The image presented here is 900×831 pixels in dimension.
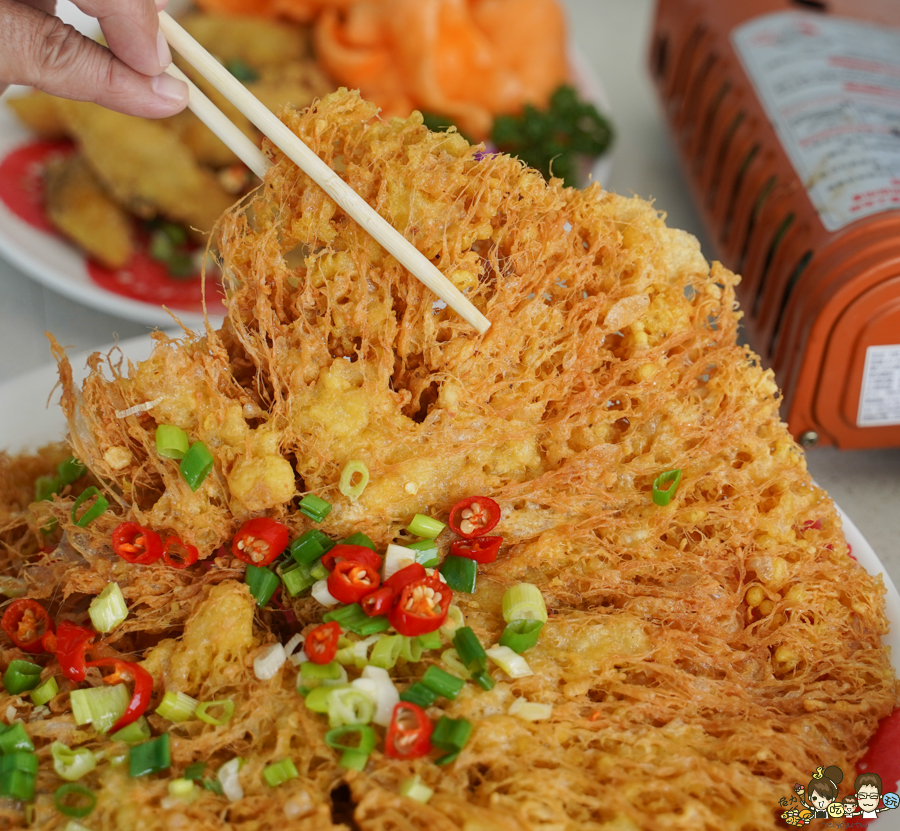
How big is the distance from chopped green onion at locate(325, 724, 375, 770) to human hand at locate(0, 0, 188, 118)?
1001 mm

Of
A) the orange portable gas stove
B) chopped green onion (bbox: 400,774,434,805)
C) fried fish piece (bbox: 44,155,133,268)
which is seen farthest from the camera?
fried fish piece (bbox: 44,155,133,268)

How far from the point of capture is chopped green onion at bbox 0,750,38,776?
3.78 ft

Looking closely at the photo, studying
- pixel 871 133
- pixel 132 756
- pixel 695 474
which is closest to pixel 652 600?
pixel 695 474

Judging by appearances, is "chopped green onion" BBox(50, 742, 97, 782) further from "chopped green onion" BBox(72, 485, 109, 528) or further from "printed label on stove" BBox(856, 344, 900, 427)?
"printed label on stove" BBox(856, 344, 900, 427)

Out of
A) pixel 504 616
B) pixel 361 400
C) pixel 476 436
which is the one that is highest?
pixel 361 400

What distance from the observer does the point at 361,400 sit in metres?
1.35

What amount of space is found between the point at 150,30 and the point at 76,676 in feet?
3.23

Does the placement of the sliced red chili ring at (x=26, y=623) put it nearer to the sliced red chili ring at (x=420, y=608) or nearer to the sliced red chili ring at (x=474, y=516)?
the sliced red chili ring at (x=420, y=608)

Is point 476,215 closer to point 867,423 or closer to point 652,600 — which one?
point 652,600

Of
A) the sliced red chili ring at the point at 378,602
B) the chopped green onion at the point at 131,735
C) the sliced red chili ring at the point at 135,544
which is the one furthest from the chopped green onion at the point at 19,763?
the sliced red chili ring at the point at 378,602

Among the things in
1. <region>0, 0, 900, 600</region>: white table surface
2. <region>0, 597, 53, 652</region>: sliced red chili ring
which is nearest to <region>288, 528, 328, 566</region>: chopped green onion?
<region>0, 597, 53, 652</region>: sliced red chili ring

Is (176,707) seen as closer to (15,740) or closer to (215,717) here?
(215,717)

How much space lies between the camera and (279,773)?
1135mm

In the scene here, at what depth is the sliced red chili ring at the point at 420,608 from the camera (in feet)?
4.06
